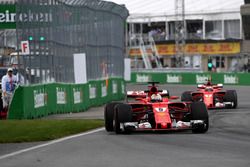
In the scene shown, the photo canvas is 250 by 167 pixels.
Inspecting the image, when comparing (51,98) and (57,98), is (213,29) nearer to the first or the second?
(57,98)

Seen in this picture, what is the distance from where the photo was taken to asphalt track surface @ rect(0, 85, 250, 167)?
10.6 metres

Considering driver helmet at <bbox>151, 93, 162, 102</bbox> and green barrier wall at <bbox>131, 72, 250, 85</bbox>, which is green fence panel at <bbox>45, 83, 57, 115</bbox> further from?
green barrier wall at <bbox>131, 72, 250, 85</bbox>

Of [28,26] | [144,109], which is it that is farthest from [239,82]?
[144,109]

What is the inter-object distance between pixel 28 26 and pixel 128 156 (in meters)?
10.7

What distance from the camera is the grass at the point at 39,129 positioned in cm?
1477

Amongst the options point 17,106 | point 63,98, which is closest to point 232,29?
point 63,98

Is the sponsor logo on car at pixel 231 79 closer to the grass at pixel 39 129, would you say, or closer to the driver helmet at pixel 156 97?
the grass at pixel 39 129

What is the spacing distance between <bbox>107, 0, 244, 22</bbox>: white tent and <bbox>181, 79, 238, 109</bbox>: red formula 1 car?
168ft

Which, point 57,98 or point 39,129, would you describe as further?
point 57,98

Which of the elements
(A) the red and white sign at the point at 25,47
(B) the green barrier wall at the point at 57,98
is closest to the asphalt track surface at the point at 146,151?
(B) the green barrier wall at the point at 57,98

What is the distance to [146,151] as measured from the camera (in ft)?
39.2

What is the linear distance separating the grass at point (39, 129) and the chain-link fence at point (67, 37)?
141 inches

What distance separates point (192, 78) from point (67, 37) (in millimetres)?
30680

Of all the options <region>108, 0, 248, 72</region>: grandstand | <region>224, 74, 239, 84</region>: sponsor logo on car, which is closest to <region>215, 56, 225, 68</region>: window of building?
<region>108, 0, 248, 72</region>: grandstand
